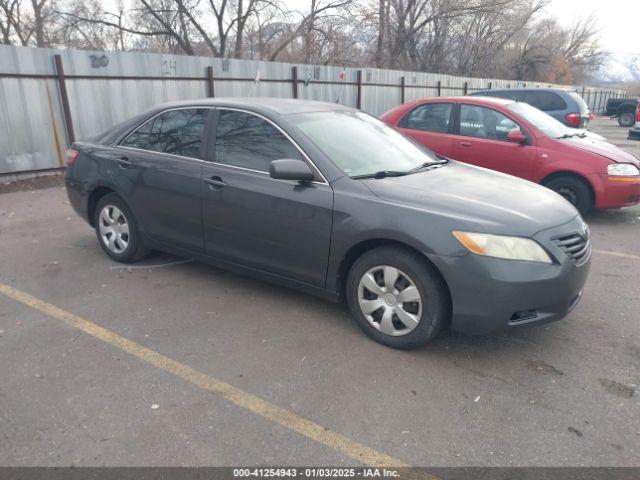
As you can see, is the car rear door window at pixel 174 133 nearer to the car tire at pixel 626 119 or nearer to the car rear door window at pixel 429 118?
the car rear door window at pixel 429 118

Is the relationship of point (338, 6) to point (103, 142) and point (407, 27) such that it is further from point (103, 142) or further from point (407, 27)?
point (103, 142)

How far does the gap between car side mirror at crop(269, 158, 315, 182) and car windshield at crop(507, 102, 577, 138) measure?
15.4 ft

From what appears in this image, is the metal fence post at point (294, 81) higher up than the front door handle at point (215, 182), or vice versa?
the metal fence post at point (294, 81)

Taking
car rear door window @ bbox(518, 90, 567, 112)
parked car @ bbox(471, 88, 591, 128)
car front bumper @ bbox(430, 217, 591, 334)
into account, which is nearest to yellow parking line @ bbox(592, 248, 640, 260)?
car front bumper @ bbox(430, 217, 591, 334)

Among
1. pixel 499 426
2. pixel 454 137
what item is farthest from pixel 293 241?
pixel 454 137

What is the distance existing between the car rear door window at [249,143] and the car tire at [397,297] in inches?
39.3

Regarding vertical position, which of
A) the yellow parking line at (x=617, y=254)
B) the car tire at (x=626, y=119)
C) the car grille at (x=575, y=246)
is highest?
the car grille at (x=575, y=246)

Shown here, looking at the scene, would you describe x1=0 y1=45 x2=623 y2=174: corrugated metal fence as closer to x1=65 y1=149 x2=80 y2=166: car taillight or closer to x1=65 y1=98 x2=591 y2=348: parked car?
x1=65 y1=149 x2=80 y2=166: car taillight

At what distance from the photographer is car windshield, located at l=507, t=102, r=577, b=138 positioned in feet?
23.2

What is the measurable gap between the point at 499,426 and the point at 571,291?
1.07 metres

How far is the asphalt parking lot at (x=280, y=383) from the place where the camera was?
2.53 meters

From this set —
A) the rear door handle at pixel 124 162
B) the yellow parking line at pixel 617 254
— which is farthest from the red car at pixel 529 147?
the rear door handle at pixel 124 162

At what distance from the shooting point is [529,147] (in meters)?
6.94

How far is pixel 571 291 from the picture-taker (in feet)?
10.7
